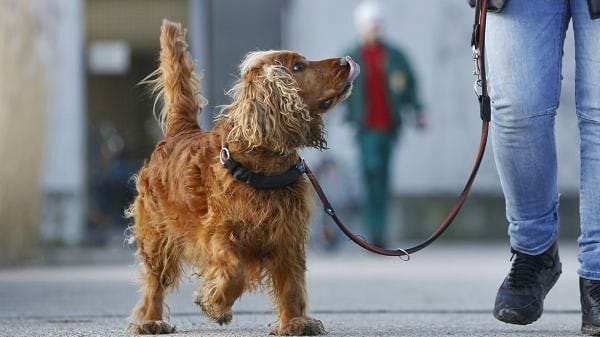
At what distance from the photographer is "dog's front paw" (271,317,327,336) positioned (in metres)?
4.71

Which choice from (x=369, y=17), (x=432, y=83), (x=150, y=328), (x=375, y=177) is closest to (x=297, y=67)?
(x=150, y=328)

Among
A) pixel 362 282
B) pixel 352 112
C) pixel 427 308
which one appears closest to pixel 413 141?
pixel 352 112

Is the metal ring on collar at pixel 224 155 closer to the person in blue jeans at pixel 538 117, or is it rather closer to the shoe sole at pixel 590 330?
the person in blue jeans at pixel 538 117

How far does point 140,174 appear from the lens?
5.25 m

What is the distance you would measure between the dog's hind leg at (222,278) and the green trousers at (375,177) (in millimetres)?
6233

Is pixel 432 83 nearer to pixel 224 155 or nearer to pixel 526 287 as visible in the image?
pixel 526 287

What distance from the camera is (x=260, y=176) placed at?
4.61m

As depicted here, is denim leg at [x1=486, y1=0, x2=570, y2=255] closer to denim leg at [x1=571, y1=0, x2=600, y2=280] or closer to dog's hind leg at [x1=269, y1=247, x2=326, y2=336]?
denim leg at [x1=571, y1=0, x2=600, y2=280]

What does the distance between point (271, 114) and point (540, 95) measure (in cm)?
91

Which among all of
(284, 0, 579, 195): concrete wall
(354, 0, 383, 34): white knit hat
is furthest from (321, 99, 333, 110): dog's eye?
(284, 0, 579, 195): concrete wall

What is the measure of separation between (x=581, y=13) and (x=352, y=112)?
21.5ft

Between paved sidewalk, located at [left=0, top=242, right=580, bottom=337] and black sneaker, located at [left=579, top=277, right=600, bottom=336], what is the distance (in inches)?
6.7

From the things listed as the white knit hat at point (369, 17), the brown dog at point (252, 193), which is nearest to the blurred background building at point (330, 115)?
the white knit hat at point (369, 17)

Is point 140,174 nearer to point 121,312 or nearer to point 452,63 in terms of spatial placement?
point 121,312
